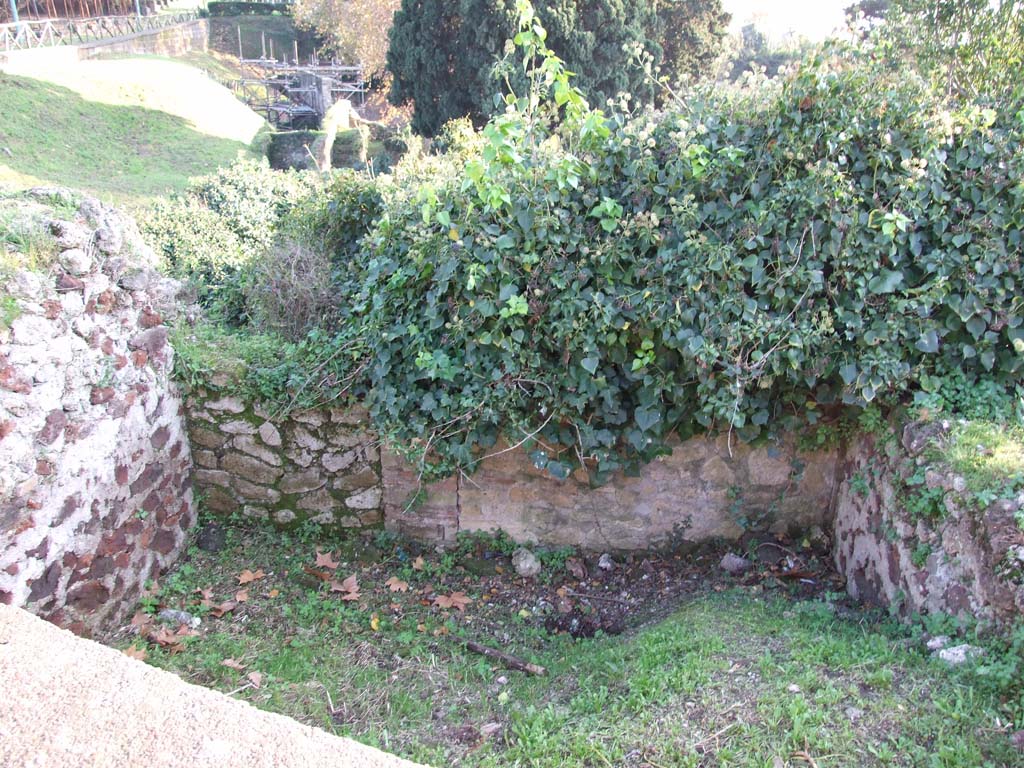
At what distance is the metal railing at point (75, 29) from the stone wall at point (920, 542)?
2476 centimetres

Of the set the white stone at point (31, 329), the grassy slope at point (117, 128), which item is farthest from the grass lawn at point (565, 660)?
the grassy slope at point (117, 128)

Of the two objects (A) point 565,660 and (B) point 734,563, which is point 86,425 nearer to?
(A) point 565,660

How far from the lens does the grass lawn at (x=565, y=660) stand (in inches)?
88.2

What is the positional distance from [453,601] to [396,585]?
0.34 m

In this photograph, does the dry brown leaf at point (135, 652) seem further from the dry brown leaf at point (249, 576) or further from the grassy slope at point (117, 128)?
the grassy slope at point (117, 128)

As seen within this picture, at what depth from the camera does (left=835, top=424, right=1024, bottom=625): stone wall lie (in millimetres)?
2469

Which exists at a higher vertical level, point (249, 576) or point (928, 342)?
point (928, 342)

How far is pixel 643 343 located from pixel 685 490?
102 centimetres

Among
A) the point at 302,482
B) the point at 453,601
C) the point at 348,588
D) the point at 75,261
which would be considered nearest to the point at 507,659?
the point at 453,601

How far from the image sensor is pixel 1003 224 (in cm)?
313

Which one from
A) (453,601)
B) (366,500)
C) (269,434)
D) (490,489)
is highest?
(269,434)

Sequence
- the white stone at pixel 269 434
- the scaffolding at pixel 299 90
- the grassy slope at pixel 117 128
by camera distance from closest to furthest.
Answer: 1. the white stone at pixel 269 434
2. the grassy slope at pixel 117 128
3. the scaffolding at pixel 299 90

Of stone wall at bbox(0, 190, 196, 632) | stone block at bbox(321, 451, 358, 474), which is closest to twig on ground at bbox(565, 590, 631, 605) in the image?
stone block at bbox(321, 451, 358, 474)

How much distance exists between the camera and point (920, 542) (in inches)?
115
